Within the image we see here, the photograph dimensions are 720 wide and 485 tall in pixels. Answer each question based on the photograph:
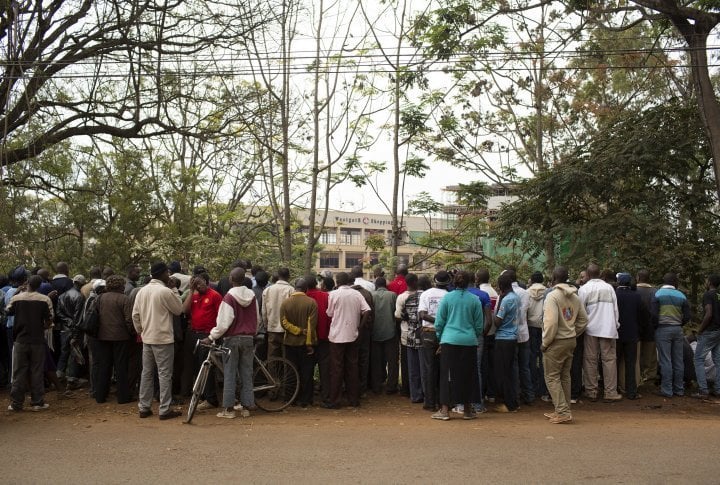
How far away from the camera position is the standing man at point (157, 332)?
831cm

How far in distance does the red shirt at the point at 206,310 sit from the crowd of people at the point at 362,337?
2 centimetres

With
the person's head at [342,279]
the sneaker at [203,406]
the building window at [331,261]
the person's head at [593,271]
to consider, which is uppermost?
the building window at [331,261]

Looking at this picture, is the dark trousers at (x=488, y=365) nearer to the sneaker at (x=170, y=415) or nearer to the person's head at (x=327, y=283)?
the person's head at (x=327, y=283)

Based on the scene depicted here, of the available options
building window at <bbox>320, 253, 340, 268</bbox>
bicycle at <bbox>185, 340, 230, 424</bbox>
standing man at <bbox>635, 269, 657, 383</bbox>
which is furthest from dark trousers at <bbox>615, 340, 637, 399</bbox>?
building window at <bbox>320, 253, 340, 268</bbox>

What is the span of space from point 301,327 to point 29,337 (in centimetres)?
378

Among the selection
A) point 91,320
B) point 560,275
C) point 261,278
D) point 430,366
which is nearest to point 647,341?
point 560,275

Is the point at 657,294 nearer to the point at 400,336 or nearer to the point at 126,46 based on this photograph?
the point at 400,336

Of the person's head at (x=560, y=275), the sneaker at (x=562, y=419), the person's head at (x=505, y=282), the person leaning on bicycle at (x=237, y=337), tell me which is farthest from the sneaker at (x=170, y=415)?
the person's head at (x=560, y=275)

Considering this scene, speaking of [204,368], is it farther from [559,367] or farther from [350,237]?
[350,237]

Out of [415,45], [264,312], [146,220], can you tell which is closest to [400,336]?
[264,312]

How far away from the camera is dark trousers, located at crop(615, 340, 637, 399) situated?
384 inches

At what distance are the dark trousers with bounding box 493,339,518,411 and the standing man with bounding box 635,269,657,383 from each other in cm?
255

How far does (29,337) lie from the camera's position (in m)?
8.72

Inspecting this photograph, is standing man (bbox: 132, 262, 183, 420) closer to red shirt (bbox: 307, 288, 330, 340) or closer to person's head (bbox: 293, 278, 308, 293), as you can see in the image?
person's head (bbox: 293, 278, 308, 293)
